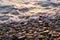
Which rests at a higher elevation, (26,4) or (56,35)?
(26,4)

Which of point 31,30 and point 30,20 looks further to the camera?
point 30,20

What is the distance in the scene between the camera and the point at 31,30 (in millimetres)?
3418

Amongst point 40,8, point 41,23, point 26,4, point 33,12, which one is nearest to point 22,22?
point 41,23

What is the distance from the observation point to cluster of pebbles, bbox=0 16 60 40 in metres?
3.20

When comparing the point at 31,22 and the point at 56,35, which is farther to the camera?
the point at 31,22

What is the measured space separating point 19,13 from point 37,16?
0.59m

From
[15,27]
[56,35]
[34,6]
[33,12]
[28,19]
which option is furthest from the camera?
[34,6]

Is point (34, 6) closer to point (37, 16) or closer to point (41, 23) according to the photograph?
point (37, 16)

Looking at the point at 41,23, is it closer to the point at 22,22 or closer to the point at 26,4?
the point at 22,22

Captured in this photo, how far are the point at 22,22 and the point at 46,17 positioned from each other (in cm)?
58

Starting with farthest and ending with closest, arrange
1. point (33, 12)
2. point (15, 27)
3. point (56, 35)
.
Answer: point (33, 12)
point (15, 27)
point (56, 35)

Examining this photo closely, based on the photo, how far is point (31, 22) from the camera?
147 inches

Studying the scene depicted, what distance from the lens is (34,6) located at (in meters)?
4.86

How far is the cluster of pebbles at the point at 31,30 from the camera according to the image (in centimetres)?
320
